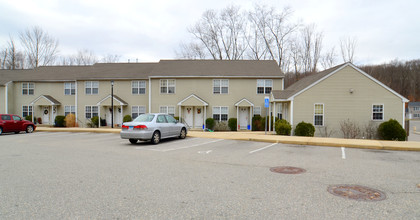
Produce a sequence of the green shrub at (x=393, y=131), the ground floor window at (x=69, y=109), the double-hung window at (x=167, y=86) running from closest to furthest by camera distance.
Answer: the green shrub at (x=393, y=131) < the double-hung window at (x=167, y=86) < the ground floor window at (x=69, y=109)

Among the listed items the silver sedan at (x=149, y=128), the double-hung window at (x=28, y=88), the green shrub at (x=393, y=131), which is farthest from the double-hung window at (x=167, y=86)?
the green shrub at (x=393, y=131)

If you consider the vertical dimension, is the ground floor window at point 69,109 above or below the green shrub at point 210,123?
above

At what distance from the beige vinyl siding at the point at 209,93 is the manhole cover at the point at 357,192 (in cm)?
1954

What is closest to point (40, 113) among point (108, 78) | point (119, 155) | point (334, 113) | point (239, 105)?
point (108, 78)

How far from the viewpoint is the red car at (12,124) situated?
18.5m

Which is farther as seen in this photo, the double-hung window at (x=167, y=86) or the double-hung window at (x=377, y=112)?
the double-hung window at (x=167, y=86)

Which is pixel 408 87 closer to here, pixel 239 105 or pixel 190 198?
pixel 239 105

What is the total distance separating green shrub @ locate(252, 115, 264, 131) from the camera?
23.7 metres

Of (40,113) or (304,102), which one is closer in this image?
(304,102)

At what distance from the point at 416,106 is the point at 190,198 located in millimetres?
103025

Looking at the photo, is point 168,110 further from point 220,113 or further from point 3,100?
point 3,100

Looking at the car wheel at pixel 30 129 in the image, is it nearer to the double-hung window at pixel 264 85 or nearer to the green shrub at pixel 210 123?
the green shrub at pixel 210 123

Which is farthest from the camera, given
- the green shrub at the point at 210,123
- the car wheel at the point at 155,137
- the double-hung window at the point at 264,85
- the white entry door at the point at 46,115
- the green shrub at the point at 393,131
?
the white entry door at the point at 46,115

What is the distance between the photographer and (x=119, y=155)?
9750 mm
